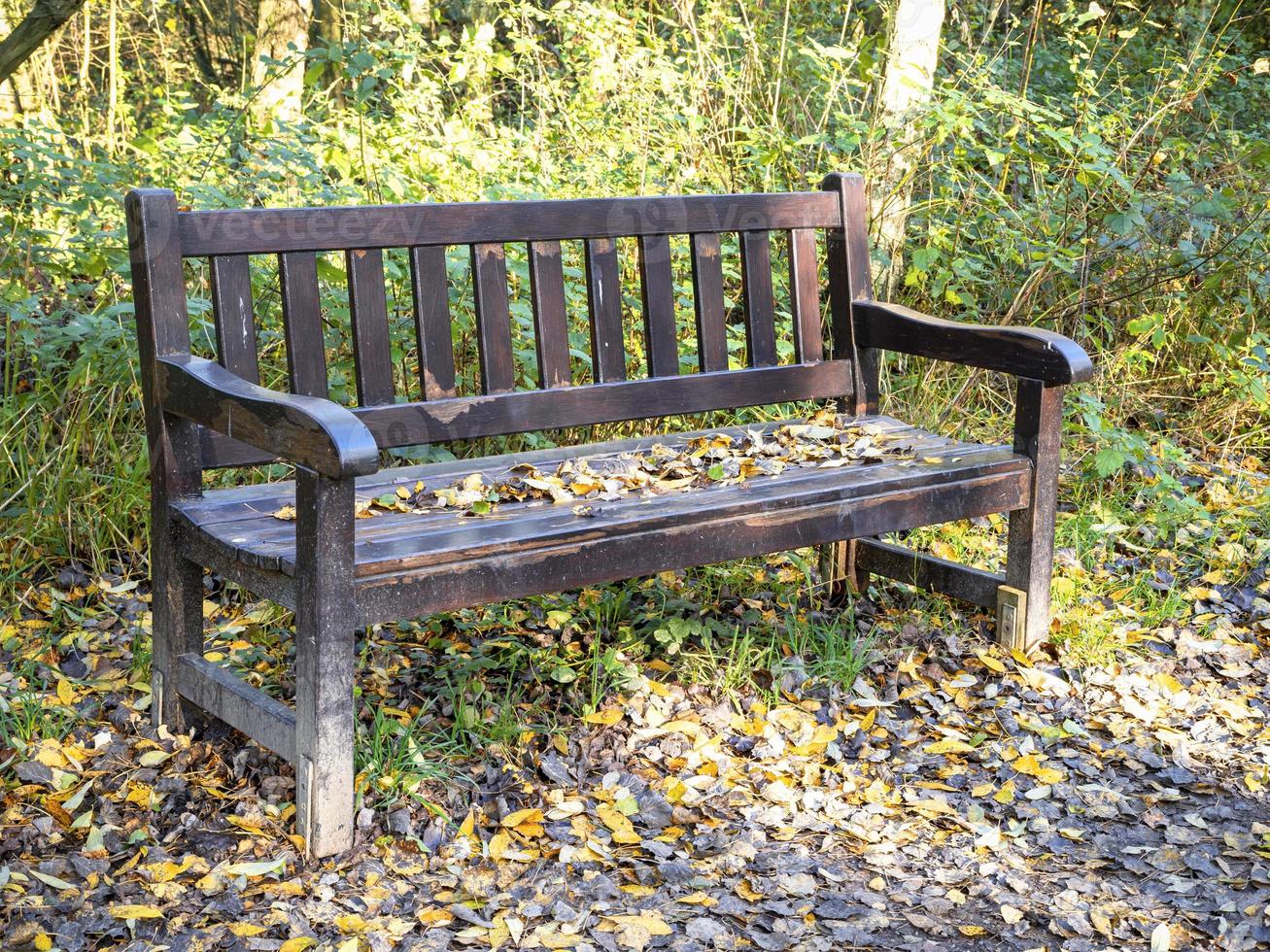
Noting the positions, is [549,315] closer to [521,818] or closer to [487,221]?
[487,221]

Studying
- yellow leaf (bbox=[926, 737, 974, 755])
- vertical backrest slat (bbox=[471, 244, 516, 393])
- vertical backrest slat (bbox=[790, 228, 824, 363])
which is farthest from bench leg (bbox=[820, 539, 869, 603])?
vertical backrest slat (bbox=[471, 244, 516, 393])

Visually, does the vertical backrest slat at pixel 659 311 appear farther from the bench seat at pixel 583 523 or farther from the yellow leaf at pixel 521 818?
the yellow leaf at pixel 521 818

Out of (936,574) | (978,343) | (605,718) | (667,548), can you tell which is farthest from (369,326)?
(936,574)

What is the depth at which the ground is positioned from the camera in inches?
79.7

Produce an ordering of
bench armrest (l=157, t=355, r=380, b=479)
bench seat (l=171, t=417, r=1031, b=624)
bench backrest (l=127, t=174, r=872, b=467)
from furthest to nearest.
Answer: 1. bench backrest (l=127, t=174, r=872, b=467)
2. bench seat (l=171, t=417, r=1031, b=624)
3. bench armrest (l=157, t=355, r=380, b=479)

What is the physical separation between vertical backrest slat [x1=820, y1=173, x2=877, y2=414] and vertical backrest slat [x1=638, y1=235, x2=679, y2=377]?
0.49m

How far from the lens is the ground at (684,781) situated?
2.03m

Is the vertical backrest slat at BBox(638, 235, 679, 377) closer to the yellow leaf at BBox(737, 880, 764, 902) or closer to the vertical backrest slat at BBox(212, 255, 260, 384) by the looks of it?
the vertical backrest slat at BBox(212, 255, 260, 384)

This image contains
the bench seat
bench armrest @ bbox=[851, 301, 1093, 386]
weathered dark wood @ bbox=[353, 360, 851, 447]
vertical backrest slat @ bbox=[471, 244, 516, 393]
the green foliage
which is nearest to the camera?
the bench seat

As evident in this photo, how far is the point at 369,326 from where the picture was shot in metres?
2.62

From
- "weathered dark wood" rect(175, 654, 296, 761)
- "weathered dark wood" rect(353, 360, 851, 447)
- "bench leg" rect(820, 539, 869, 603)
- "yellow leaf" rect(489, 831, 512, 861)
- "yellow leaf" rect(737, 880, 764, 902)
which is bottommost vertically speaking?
"yellow leaf" rect(737, 880, 764, 902)

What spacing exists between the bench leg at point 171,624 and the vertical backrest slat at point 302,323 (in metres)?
0.40

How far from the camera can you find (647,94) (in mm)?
4434

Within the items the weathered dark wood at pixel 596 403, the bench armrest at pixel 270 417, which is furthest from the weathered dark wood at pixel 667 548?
the weathered dark wood at pixel 596 403
